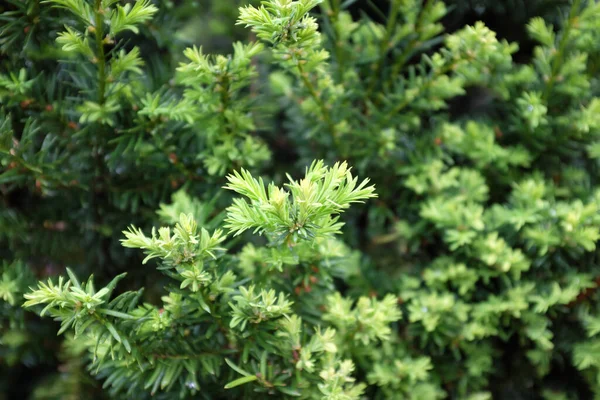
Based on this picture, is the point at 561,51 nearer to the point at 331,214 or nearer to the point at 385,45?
the point at 385,45

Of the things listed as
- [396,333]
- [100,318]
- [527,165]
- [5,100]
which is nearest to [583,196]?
[527,165]

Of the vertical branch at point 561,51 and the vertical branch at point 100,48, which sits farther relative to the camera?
the vertical branch at point 561,51

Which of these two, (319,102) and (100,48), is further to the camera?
(319,102)

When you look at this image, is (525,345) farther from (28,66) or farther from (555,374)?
(28,66)

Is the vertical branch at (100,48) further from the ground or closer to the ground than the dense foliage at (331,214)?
further from the ground

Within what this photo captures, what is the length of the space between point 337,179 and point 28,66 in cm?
56

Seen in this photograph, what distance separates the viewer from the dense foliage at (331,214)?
26.2 inches

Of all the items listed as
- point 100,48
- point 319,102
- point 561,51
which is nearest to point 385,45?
point 319,102

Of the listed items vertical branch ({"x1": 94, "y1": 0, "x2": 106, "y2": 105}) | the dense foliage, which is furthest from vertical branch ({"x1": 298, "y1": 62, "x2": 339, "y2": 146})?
vertical branch ({"x1": 94, "y1": 0, "x2": 106, "y2": 105})

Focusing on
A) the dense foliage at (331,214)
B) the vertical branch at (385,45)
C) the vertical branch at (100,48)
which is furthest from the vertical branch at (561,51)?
the vertical branch at (100,48)

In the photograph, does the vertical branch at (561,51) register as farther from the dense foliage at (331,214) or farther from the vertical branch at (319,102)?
the vertical branch at (319,102)

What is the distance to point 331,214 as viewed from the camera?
29.5 inches

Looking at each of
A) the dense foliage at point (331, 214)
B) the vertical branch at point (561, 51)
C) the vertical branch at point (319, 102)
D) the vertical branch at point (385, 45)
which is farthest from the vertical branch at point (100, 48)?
the vertical branch at point (561, 51)

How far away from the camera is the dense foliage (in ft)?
2.19
